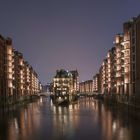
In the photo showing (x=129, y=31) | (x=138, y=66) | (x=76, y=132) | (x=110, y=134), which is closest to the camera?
(x=110, y=134)

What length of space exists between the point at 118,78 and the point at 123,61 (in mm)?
16687

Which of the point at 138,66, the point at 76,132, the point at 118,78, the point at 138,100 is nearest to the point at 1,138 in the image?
the point at 76,132

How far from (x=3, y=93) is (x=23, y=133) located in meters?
90.5

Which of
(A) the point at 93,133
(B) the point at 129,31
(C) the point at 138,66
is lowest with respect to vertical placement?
(A) the point at 93,133

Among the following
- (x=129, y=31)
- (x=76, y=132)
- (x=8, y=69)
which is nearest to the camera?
(x=76, y=132)

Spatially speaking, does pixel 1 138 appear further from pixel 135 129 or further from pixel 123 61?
pixel 123 61

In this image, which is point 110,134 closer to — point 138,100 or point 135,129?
point 135,129

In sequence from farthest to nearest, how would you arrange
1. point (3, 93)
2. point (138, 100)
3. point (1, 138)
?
1. point (3, 93)
2. point (138, 100)
3. point (1, 138)

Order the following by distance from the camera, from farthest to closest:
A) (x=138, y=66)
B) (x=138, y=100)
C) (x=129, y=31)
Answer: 1. (x=129, y=31)
2. (x=138, y=66)
3. (x=138, y=100)

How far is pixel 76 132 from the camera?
198 feet

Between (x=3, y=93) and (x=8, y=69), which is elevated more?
(x=8, y=69)

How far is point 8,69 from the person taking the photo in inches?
6299

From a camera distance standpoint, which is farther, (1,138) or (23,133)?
(23,133)

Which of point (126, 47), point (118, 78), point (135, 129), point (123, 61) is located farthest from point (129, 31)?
point (135, 129)
